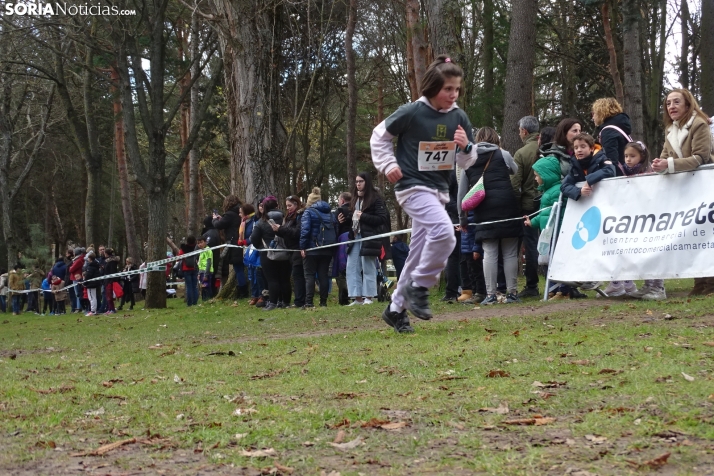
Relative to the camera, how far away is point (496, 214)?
38.8 feet

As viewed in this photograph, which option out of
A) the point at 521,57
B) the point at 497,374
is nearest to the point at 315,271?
the point at 521,57

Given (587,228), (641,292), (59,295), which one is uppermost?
(587,228)

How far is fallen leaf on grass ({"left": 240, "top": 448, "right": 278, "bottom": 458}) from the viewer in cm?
420

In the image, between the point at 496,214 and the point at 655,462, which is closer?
the point at 655,462

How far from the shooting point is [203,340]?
1068 cm

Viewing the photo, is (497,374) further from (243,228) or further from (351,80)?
(351,80)

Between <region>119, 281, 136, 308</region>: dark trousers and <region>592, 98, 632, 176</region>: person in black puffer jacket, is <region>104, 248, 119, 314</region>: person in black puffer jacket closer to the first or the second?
<region>119, 281, 136, 308</region>: dark trousers

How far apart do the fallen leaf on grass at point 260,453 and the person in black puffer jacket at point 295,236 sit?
10982 mm

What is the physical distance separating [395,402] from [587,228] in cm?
640

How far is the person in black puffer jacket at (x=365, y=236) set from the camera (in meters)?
13.9

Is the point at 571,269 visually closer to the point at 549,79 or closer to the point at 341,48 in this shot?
the point at 341,48

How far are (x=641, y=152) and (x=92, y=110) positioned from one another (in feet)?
79.2

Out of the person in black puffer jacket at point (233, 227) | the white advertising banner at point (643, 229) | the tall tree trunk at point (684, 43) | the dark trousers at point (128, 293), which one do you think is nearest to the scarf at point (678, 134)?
the white advertising banner at point (643, 229)

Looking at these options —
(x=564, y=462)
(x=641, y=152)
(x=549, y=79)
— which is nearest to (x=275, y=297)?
(x=641, y=152)
